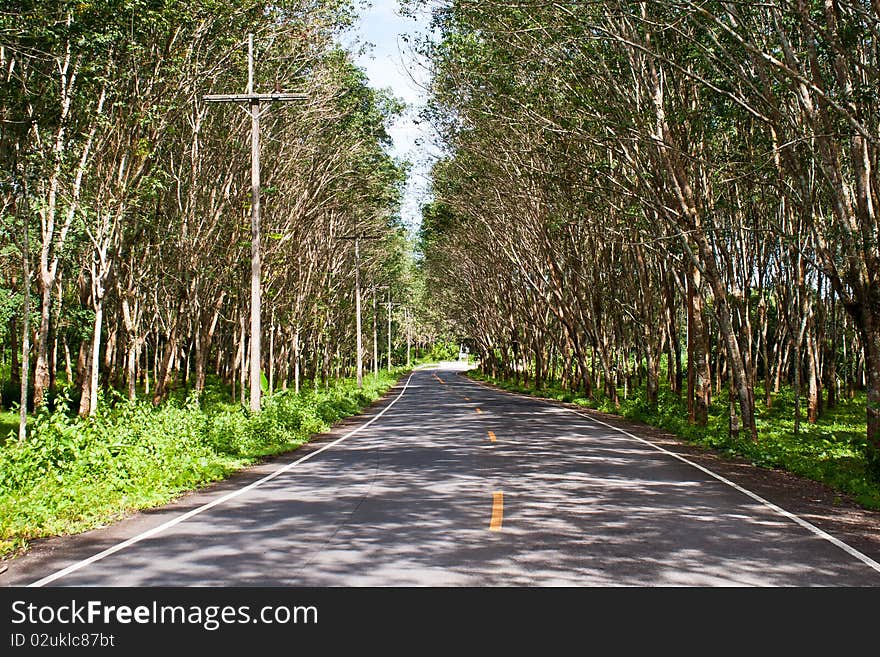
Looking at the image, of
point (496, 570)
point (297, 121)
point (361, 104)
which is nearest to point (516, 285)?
point (361, 104)

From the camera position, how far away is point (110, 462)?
11.6 meters

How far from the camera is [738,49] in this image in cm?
1544

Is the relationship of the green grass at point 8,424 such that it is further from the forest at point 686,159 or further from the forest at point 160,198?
the forest at point 686,159

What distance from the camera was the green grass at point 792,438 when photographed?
12755 mm

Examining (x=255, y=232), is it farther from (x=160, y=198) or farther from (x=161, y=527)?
(x=161, y=527)

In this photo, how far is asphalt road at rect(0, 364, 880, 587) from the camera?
6.76 meters

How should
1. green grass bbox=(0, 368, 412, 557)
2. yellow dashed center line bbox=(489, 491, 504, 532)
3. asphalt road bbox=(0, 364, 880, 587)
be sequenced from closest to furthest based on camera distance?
1. asphalt road bbox=(0, 364, 880, 587)
2. yellow dashed center line bbox=(489, 491, 504, 532)
3. green grass bbox=(0, 368, 412, 557)

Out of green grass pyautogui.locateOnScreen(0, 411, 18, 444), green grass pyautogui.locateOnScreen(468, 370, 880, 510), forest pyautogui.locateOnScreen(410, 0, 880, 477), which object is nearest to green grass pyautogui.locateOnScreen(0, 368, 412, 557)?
forest pyautogui.locateOnScreen(410, 0, 880, 477)

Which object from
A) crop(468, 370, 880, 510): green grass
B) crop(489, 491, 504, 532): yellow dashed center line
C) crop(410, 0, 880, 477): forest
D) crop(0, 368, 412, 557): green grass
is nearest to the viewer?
crop(489, 491, 504, 532): yellow dashed center line

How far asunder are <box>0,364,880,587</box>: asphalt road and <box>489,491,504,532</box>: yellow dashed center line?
0.01 m

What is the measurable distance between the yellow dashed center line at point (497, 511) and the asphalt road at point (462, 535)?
0.01 metres

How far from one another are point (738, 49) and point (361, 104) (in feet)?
59.0

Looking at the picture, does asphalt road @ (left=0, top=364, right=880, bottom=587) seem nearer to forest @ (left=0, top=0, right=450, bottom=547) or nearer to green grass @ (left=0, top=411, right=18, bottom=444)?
forest @ (left=0, top=0, right=450, bottom=547)

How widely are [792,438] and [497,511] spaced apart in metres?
13.1
